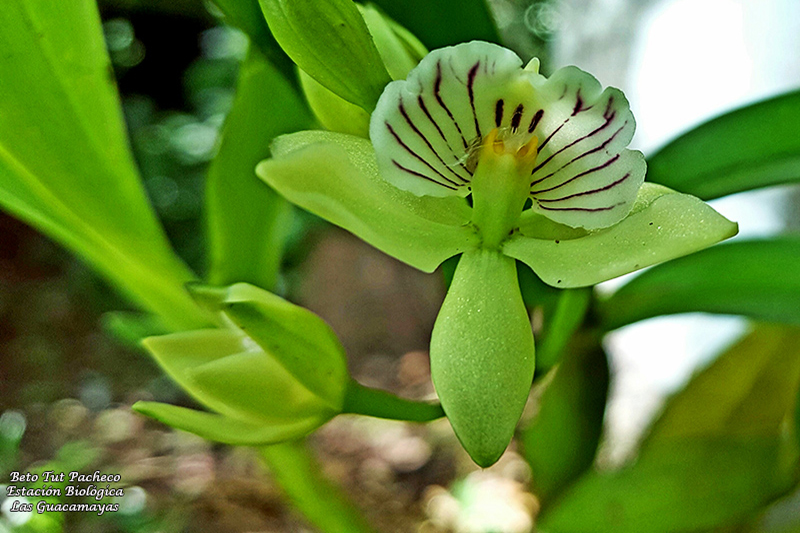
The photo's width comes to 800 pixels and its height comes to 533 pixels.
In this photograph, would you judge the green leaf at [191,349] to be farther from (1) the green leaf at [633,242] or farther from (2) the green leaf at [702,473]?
(2) the green leaf at [702,473]

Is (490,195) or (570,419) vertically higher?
(490,195)

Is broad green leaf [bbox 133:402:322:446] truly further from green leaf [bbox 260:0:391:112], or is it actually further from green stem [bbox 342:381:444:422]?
green leaf [bbox 260:0:391:112]

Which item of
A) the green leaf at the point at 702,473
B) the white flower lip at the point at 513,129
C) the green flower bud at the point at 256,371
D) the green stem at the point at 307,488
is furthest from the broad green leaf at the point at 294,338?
the green leaf at the point at 702,473

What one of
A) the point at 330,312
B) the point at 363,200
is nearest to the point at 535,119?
the point at 363,200

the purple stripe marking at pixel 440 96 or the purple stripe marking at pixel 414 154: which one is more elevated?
the purple stripe marking at pixel 440 96

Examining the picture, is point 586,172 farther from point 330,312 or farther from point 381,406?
point 330,312

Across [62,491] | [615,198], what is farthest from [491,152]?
[62,491]

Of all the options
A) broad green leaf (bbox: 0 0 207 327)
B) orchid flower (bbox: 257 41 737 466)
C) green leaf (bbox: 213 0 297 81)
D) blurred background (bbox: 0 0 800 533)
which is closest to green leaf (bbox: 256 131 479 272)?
orchid flower (bbox: 257 41 737 466)
